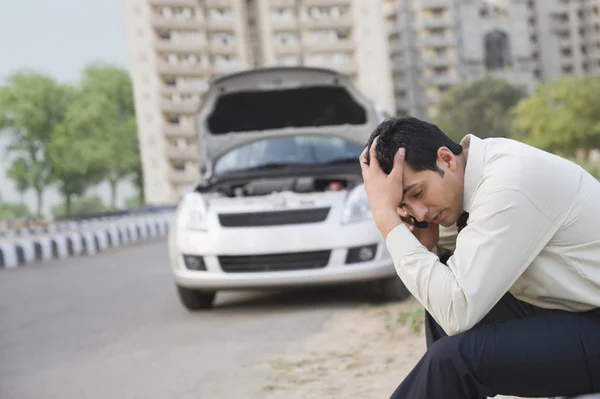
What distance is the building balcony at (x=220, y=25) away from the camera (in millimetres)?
82875

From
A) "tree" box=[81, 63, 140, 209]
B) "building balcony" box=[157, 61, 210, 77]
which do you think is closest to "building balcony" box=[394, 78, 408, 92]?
"building balcony" box=[157, 61, 210, 77]

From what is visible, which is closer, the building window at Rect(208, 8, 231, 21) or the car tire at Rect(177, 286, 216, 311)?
the car tire at Rect(177, 286, 216, 311)

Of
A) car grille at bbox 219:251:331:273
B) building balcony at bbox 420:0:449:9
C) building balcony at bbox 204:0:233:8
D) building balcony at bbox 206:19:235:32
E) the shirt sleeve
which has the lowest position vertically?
car grille at bbox 219:251:331:273

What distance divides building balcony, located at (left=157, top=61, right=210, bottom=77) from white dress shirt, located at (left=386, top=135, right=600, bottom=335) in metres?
78.9

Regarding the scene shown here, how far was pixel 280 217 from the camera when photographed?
6.71 m

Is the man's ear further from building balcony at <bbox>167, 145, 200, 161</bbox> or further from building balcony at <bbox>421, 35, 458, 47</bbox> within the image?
building balcony at <bbox>421, 35, 458, 47</bbox>

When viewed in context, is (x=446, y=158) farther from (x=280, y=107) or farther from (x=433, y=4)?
(x=433, y=4)

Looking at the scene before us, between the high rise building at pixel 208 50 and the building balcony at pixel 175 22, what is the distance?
0.10 m

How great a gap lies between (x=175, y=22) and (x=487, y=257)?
3211 inches

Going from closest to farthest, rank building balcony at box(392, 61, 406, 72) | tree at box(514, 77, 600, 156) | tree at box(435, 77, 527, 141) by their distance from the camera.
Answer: tree at box(514, 77, 600, 156) < tree at box(435, 77, 527, 141) < building balcony at box(392, 61, 406, 72)

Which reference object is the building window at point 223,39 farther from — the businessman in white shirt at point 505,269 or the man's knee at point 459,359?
the man's knee at point 459,359

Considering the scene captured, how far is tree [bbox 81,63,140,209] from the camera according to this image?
6278 cm

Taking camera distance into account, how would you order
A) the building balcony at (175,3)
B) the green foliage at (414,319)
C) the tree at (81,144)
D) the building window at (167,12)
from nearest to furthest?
the green foliage at (414,319) < the tree at (81,144) < the building balcony at (175,3) < the building window at (167,12)

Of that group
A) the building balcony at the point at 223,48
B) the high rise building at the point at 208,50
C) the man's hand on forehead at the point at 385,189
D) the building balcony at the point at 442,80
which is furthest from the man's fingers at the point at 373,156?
the building balcony at the point at 442,80
